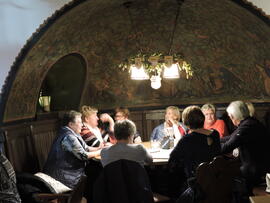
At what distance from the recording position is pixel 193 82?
952 cm

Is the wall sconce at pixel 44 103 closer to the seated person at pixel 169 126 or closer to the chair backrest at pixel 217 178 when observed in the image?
the seated person at pixel 169 126

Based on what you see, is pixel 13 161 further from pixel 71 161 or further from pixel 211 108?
pixel 211 108

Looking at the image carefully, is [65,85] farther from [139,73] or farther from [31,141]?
[139,73]

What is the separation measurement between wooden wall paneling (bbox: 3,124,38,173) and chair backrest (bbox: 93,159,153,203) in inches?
87.9

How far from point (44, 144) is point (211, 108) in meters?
3.05

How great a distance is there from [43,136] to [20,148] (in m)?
1.14

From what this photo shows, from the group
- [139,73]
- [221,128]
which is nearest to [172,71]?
[139,73]

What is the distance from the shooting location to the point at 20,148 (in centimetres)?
633

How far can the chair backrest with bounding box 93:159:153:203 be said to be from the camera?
413 cm

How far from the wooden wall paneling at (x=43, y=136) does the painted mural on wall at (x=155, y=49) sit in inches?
11.7

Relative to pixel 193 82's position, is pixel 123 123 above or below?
below

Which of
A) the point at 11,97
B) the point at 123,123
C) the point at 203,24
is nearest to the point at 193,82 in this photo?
the point at 203,24

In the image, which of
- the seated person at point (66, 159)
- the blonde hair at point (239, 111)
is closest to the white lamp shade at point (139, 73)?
the seated person at point (66, 159)

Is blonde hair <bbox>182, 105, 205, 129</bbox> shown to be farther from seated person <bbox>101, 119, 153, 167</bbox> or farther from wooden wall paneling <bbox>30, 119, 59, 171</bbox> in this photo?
wooden wall paneling <bbox>30, 119, 59, 171</bbox>
